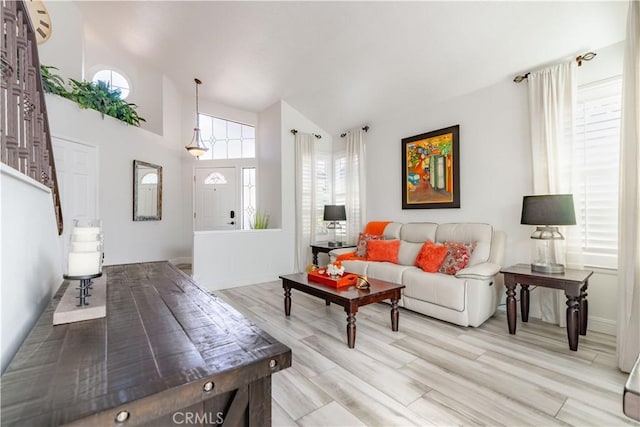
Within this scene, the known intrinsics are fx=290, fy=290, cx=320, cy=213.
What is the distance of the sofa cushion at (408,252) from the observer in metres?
3.78

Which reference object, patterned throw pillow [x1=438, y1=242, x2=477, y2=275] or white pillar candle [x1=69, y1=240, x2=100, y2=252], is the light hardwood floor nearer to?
patterned throw pillow [x1=438, y1=242, x2=477, y2=275]

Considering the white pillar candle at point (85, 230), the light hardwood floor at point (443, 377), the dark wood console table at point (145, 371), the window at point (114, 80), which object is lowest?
the light hardwood floor at point (443, 377)

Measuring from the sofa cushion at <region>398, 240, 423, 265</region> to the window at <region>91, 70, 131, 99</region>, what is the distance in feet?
18.1

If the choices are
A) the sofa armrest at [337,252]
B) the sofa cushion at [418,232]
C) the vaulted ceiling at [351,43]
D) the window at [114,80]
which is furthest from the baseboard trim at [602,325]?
the window at [114,80]

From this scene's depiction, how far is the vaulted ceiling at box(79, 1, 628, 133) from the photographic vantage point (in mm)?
2678

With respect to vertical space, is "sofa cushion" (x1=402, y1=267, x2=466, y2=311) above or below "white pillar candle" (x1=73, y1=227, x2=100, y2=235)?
below

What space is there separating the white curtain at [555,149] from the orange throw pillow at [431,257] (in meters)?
1.02

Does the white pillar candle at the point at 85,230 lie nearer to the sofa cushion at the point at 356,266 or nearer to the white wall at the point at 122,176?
the sofa cushion at the point at 356,266

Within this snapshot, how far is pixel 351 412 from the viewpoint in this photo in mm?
1651

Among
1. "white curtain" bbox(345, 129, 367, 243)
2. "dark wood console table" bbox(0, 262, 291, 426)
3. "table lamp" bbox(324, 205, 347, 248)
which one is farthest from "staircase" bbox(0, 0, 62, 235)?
"white curtain" bbox(345, 129, 367, 243)

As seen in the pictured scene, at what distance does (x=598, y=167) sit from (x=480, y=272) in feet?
4.79

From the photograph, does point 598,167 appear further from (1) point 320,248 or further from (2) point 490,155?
(1) point 320,248

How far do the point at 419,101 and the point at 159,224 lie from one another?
5.00m

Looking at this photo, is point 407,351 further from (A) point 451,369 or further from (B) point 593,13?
(B) point 593,13
